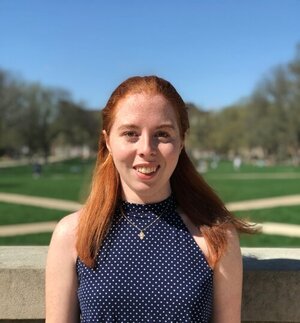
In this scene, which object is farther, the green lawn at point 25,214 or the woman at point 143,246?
the green lawn at point 25,214

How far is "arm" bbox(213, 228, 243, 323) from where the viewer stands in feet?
5.14

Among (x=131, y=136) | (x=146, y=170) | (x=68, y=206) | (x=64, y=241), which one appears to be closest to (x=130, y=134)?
(x=131, y=136)

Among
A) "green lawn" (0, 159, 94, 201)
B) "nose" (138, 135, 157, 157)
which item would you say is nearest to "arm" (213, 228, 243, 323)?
"nose" (138, 135, 157, 157)

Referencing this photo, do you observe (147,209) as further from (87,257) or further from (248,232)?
(248,232)

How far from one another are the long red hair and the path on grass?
6.25 meters

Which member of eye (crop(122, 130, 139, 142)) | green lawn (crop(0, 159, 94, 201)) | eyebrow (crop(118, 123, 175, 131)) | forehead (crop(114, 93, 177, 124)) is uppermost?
forehead (crop(114, 93, 177, 124))

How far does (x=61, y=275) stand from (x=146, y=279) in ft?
0.91

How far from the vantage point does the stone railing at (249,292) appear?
189 cm

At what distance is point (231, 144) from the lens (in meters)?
90.1

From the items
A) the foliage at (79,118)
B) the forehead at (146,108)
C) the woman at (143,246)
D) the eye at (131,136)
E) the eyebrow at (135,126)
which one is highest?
the foliage at (79,118)

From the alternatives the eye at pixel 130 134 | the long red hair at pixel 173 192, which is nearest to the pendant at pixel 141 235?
the long red hair at pixel 173 192

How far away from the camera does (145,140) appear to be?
5.18 ft

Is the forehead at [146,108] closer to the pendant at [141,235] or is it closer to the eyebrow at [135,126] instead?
the eyebrow at [135,126]

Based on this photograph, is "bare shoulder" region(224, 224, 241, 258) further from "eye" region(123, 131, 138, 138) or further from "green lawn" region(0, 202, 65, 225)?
"green lawn" region(0, 202, 65, 225)
